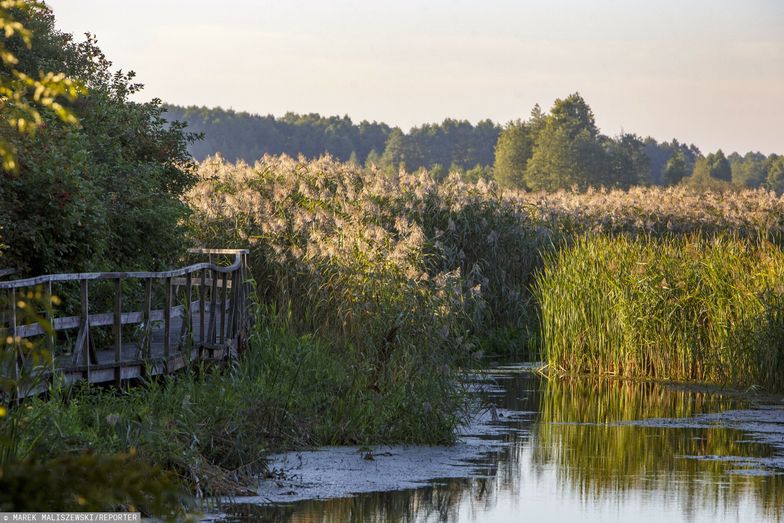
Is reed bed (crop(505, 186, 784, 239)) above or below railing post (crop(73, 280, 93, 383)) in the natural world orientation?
above

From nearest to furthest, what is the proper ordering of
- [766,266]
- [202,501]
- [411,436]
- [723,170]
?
→ [202,501] < [411,436] < [766,266] < [723,170]

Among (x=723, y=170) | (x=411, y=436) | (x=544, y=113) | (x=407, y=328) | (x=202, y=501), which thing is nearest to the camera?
(x=202, y=501)

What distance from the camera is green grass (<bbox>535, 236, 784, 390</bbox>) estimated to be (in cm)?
1688

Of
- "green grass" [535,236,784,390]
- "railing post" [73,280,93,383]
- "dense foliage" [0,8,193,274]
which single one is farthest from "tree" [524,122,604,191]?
"railing post" [73,280,93,383]

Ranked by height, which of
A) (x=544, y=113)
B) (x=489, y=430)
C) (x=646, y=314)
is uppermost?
(x=544, y=113)

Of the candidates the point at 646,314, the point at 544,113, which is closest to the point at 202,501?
the point at 646,314

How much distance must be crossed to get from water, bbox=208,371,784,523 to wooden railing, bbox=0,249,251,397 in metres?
1.92

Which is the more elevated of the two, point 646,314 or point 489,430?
point 646,314

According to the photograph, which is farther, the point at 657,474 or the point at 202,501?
the point at 657,474

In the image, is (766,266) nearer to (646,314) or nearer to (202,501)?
(646,314)

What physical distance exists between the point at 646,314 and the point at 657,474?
6593 mm

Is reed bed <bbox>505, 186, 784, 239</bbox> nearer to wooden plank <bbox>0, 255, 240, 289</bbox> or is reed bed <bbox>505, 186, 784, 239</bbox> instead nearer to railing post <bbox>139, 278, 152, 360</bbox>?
wooden plank <bbox>0, 255, 240, 289</bbox>

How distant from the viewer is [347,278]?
15602 mm

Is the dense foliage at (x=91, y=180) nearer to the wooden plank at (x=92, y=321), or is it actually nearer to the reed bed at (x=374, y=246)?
the wooden plank at (x=92, y=321)
